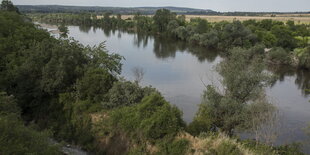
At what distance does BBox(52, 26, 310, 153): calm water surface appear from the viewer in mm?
21425

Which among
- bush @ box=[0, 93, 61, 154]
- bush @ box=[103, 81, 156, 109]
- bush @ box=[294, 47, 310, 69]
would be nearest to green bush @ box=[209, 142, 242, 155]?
bush @ box=[103, 81, 156, 109]

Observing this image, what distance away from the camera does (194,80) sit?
31.5 metres

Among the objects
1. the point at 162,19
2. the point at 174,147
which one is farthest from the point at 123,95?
the point at 162,19

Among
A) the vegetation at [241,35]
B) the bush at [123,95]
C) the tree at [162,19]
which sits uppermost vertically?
the tree at [162,19]

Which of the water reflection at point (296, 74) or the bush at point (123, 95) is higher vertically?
the bush at point (123, 95)

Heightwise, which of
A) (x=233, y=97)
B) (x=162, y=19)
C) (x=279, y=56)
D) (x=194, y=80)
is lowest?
(x=194, y=80)

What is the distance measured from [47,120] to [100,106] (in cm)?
467

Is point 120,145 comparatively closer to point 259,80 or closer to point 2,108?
point 2,108

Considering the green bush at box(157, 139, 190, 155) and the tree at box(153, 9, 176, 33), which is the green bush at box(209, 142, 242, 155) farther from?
the tree at box(153, 9, 176, 33)

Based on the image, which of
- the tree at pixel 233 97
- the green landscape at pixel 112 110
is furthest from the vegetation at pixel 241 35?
the green landscape at pixel 112 110

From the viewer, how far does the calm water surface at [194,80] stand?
70.3 feet

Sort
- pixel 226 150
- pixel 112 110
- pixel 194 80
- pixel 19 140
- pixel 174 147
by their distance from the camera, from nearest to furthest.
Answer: pixel 19 140
pixel 226 150
pixel 174 147
pixel 112 110
pixel 194 80

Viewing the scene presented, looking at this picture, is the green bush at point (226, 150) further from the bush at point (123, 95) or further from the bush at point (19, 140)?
the bush at point (19, 140)

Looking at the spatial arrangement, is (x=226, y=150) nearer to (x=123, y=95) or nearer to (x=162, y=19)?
(x=123, y=95)
